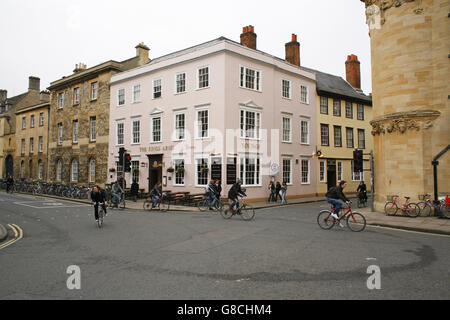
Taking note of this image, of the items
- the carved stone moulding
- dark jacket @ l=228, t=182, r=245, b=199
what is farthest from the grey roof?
dark jacket @ l=228, t=182, r=245, b=199

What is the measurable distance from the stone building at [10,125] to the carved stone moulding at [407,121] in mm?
46777

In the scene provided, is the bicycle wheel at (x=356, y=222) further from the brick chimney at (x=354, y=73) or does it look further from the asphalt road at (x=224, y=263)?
the brick chimney at (x=354, y=73)

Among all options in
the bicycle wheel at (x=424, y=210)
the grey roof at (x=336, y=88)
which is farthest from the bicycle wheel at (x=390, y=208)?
the grey roof at (x=336, y=88)

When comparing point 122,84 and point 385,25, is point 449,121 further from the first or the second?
point 122,84

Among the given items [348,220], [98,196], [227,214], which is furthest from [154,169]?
[348,220]

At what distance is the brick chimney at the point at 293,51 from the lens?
29.1 m

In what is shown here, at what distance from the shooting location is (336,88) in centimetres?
3212

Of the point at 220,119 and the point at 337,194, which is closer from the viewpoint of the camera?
the point at 337,194

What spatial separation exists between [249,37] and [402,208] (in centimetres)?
1672

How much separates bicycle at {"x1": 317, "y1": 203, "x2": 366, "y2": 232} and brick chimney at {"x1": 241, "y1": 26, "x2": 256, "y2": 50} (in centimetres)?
1725

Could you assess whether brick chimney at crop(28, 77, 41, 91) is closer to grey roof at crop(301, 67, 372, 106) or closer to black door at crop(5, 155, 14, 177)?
black door at crop(5, 155, 14, 177)

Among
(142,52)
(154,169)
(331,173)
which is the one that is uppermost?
(142,52)

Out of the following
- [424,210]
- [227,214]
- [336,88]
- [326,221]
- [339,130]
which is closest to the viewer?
[326,221]

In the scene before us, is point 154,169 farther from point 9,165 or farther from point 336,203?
point 9,165
